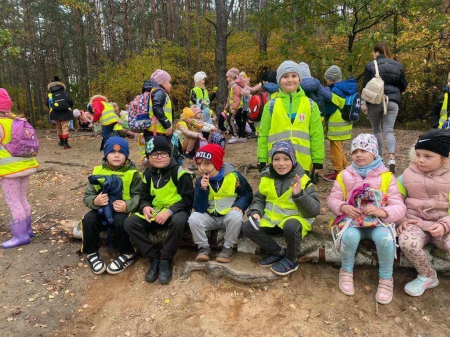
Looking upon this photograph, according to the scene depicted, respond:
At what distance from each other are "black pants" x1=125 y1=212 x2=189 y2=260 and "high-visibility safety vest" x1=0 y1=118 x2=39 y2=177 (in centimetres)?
168

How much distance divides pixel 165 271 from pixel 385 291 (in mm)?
2111

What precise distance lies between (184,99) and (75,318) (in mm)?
16158

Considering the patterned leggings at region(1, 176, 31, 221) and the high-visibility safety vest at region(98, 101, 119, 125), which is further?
the high-visibility safety vest at region(98, 101, 119, 125)

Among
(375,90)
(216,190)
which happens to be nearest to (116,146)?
(216,190)

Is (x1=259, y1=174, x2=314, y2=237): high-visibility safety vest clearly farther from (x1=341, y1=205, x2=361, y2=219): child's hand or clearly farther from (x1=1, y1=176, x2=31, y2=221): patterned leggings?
(x1=1, y1=176, x2=31, y2=221): patterned leggings

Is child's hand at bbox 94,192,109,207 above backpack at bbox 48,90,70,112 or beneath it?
beneath

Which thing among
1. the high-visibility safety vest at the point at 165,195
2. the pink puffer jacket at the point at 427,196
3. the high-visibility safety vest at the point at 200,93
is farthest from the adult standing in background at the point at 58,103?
the pink puffer jacket at the point at 427,196

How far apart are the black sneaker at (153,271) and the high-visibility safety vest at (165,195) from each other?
56 centimetres

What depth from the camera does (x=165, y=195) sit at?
12.4 ft

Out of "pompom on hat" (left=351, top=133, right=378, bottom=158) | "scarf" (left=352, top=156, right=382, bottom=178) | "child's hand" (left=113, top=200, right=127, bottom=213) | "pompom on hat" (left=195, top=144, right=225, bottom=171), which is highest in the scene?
"pompom on hat" (left=351, top=133, right=378, bottom=158)

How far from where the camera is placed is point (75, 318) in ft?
10.5

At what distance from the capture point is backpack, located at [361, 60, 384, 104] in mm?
5074

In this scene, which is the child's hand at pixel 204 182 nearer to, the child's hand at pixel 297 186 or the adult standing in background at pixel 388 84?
the child's hand at pixel 297 186

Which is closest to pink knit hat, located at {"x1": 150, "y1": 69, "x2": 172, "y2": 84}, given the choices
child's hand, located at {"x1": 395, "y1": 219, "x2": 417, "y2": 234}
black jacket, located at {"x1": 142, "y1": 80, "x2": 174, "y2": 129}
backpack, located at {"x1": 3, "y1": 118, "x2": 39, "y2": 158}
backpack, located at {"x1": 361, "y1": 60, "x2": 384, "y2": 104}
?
black jacket, located at {"x1": 142, "y1": 80, "x2": 174, "y2": 129}
